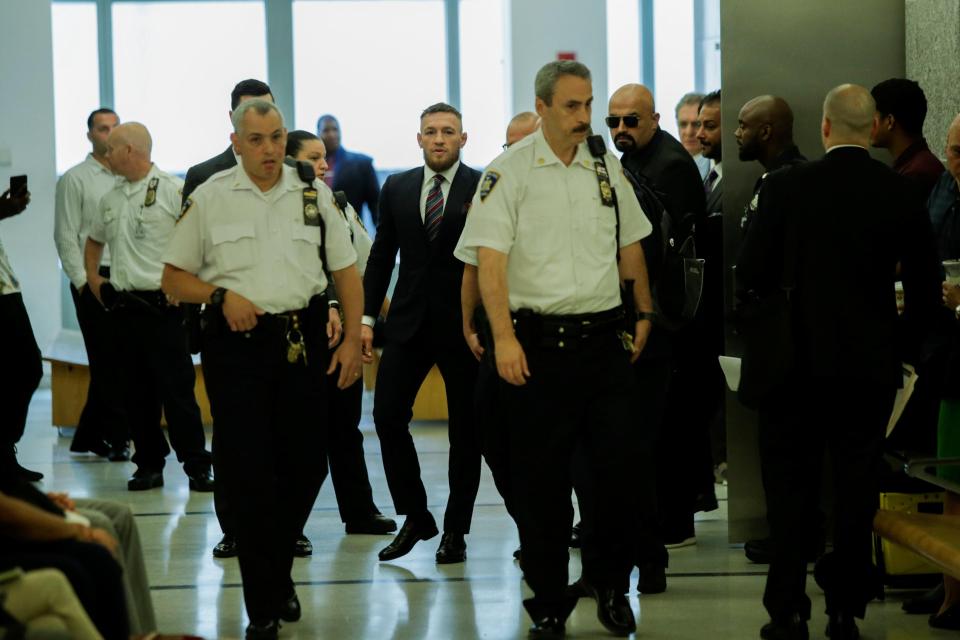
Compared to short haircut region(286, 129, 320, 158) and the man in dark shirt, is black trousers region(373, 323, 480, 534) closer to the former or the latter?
short haircut region(286, 129, 320, 158)

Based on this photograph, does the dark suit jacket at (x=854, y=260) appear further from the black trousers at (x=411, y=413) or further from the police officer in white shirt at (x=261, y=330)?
the black trousers at (x=411, y=413)

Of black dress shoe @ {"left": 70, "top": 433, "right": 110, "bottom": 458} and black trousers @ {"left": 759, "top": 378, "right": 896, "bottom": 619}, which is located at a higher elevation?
black trousers @ {"left": 759, "top": 378, "right": 896, "bottom": 619}

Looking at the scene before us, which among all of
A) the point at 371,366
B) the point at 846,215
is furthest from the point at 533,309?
the point at 371,366

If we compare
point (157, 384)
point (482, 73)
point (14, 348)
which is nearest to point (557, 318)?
point (14, 348)

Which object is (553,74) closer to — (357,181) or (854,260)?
Answer: (854,260)

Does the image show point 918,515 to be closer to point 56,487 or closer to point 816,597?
point 816,597

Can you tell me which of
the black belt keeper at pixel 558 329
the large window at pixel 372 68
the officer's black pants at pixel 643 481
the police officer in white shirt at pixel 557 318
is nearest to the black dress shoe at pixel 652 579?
the officer's black pants at pixel 643 481

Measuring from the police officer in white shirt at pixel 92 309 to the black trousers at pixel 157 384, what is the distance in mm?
527

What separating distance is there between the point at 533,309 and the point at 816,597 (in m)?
1.39

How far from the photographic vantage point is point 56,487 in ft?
21.2

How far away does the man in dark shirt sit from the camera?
4.37 metres

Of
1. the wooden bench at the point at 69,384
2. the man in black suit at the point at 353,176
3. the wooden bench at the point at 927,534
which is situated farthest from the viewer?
the man in black suit at the point at 353,176

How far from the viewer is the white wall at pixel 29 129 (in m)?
10.4

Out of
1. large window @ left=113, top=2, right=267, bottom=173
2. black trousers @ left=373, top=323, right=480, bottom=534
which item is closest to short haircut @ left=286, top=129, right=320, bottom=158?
black trousers @ left=373, top=323, right=480, bottom=534
